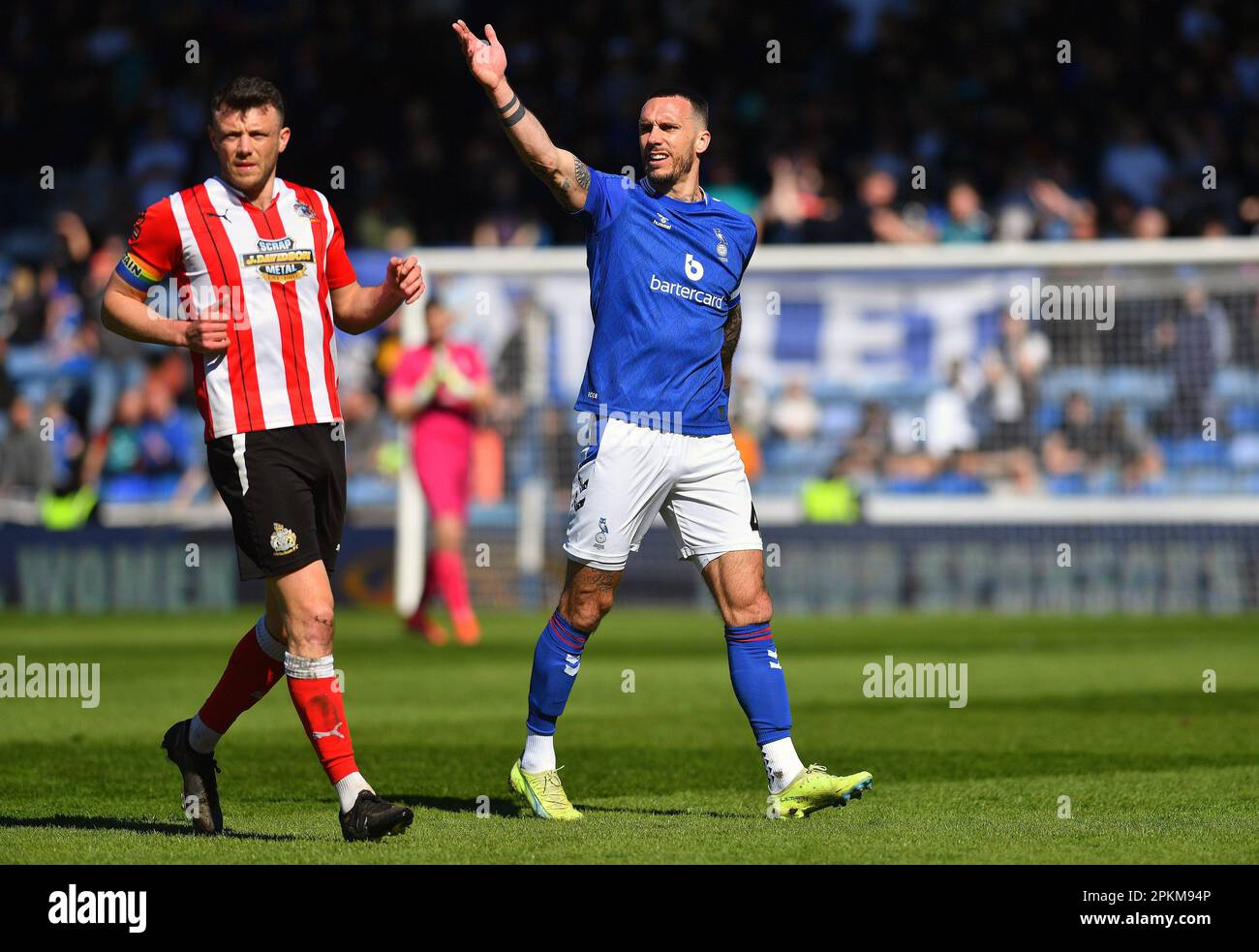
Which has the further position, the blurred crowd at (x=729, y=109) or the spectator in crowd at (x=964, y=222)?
the blurred crowd at (x=729, y=109)

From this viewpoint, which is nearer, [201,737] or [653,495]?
[201,737]

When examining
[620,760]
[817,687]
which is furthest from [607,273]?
[817,687]

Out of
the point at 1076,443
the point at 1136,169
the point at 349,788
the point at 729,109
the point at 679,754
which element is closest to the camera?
the point at 349,788

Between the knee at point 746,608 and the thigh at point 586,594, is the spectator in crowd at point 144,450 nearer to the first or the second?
the thigh at point 586,594

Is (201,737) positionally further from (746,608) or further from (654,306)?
(654,306)

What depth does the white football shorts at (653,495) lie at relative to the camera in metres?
6.64

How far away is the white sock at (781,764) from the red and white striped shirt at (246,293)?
1.88 meters

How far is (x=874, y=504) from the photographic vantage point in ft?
61.9

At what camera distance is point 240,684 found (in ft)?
21.3

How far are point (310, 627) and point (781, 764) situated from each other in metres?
1.69

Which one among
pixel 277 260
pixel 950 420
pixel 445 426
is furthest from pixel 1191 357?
pixel 277 260

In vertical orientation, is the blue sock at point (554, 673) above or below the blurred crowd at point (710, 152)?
below
